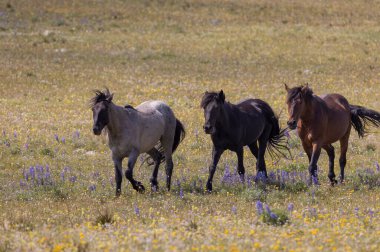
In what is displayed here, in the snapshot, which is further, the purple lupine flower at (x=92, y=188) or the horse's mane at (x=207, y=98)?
the horse's mane at (x=207, y=98)

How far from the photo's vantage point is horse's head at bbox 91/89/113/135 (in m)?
13.4

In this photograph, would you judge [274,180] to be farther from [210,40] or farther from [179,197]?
[210,40]

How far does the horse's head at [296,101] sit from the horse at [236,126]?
107cm

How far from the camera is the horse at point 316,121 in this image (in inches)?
577

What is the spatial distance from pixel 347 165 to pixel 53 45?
24.8 metres

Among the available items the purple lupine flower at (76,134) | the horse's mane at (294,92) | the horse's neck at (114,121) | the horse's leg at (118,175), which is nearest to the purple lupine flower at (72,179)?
the horse's leg at (118,175)

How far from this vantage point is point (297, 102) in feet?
47.9

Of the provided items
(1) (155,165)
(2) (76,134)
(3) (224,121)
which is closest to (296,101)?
(3) (224,121)

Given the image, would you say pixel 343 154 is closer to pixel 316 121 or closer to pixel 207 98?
pixel 316 121

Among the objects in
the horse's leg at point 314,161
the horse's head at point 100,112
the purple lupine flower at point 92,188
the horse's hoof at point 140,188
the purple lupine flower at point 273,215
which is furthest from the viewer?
the horse's leg at point 314,161

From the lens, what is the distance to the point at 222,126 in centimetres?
1473

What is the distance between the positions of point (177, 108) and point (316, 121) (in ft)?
33.7

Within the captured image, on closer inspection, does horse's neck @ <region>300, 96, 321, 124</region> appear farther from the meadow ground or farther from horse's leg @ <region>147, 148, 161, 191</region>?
horse's leg @ <region>147, 148, 161, 191</region>

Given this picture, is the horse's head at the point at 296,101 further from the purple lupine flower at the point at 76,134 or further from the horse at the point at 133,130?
the purple lupine flower at the point at 76,134
